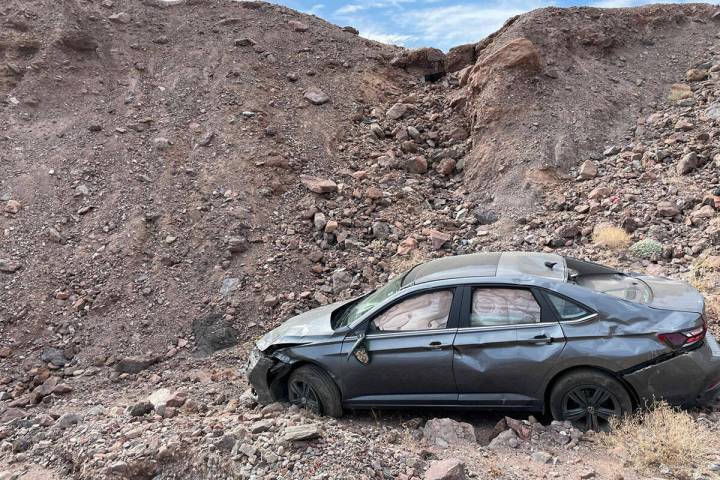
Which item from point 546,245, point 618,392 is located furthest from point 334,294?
point 618,392

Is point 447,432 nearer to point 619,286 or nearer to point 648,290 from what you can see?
point 619,286

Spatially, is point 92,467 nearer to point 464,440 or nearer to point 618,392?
point 464,440

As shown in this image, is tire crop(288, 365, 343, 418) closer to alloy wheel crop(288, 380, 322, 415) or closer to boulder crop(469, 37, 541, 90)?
alloy wheel crop(288, 380, 322, 415)

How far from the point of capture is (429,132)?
1354cm

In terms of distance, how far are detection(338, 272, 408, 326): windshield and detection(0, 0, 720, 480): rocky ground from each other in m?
0.97

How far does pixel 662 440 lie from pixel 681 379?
21.9 inches

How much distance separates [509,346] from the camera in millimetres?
4910

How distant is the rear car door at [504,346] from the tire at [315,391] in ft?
3.98

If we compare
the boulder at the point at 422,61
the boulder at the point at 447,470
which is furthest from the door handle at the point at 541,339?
the boulder at the point at 422,61

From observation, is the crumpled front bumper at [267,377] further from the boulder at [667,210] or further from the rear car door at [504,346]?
the boulder at [667,210]

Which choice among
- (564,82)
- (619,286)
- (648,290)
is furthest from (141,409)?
(564,82)

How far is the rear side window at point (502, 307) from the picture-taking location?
4973 millimetres

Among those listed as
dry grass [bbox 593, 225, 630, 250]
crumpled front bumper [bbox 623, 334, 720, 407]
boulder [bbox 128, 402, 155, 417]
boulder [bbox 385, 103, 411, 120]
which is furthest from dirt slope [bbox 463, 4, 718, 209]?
boulder [bbox 128, 402, 155, 417]

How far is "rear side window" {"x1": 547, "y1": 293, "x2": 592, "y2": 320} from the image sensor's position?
4.83 metres
